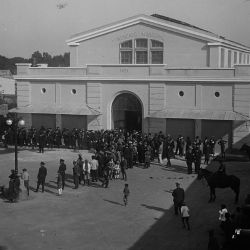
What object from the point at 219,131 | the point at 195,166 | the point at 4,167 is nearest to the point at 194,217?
the point at 195,166

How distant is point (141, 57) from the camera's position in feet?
134

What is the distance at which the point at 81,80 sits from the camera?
38812 millimetres

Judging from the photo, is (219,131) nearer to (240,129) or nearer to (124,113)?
(240,129)

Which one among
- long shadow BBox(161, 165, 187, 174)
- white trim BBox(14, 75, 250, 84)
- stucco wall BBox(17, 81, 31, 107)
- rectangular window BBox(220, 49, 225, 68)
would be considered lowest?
long shadow BBox(161, 165, 187, 174)

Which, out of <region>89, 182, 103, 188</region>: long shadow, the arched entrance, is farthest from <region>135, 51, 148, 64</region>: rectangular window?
<region>89, 182, 103, 188</region>: long shadow

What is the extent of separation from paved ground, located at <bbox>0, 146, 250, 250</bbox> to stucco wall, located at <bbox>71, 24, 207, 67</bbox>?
533 inches

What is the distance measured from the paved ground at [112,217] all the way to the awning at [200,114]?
687 cm

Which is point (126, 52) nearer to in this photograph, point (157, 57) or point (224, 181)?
point (157, 57)

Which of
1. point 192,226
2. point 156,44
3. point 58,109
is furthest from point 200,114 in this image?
point 192,226

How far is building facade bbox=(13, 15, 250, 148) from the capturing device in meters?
35.0

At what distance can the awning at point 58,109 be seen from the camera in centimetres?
3831

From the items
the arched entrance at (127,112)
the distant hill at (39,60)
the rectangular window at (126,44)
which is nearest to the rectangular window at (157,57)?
the rectangular window at (126,44)

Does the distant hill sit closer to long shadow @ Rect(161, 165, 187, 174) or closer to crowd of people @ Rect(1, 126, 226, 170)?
crowd of people @ Rect(1, 126, 226, 170)

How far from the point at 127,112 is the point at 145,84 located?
8.87 ft
